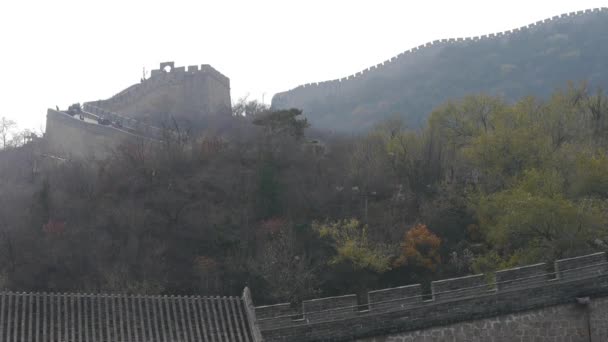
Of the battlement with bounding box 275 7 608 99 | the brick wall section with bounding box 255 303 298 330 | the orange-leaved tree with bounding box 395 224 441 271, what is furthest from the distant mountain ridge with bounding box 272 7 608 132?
the brick wall section with bounding box 255 303 298 330

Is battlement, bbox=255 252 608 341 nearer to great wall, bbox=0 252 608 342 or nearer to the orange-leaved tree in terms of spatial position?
great wall, bbox=0 252 608 342

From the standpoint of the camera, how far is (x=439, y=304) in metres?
21.8

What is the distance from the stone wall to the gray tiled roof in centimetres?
3090

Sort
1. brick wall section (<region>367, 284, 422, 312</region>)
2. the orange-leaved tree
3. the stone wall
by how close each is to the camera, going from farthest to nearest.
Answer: the stone wall → the orange-leaved tree → brick wall section (<region>367, 284, 422, 312</region>)

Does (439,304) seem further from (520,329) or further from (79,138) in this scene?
(79,138)

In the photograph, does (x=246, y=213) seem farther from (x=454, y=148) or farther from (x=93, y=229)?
(x=454, y=148)

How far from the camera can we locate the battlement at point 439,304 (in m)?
21.6

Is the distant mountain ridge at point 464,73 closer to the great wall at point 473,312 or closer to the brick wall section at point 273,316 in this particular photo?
the great wall at point 473,312

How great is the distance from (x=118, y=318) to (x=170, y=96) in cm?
4306

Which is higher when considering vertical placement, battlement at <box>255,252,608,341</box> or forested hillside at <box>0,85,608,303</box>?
forested hillside at <box>0,85,608,303</box>

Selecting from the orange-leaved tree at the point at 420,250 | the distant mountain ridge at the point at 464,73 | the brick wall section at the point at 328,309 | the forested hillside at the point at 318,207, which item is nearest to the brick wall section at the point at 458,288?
the brick wall section at the point at 328,309

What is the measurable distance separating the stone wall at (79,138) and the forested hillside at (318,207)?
142 inches

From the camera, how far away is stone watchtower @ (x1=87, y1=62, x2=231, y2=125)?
6094cm

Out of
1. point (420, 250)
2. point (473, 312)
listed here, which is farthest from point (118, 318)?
point (420, 250)
